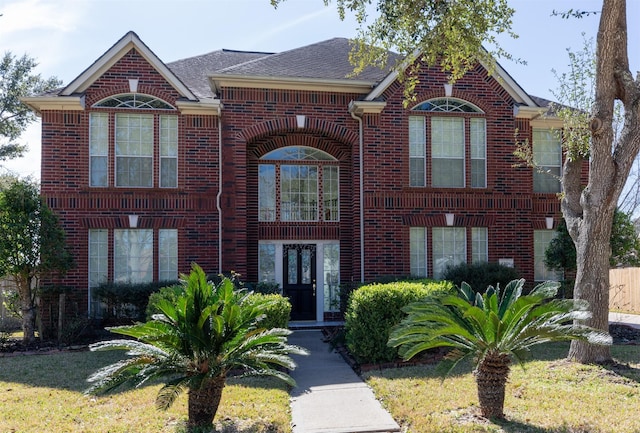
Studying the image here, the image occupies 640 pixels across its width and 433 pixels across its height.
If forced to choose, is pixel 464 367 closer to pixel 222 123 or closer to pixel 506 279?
pixel 506 279

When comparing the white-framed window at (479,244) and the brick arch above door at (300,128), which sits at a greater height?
the brick arch above door at (300,128)

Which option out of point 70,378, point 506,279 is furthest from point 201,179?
point 506,279

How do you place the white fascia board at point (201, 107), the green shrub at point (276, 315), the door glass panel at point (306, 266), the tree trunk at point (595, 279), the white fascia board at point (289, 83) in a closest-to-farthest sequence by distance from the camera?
the tree trunk at point (595, 279) → the green shrub at point (276, 315) → the white fascia board at point (201, 107) → the white fascia board at point (289, 83) → the door glass panel at point (306, 266)

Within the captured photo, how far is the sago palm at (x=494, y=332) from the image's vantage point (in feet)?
20.5

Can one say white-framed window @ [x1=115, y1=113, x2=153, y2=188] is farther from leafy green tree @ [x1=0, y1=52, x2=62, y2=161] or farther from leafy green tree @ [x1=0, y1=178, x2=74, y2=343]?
leafy green tree @ [x1=0, y1=52, x2=62, y2=161]

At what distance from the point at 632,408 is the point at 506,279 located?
6349 mm

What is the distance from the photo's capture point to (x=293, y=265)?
14.8 meters

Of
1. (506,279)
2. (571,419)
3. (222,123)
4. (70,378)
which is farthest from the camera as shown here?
(222,123)

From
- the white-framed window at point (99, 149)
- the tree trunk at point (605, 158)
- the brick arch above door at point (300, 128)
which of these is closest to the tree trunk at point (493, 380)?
the tree trunk at point (605, 158)

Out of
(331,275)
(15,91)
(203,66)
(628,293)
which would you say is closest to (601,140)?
(331,275)

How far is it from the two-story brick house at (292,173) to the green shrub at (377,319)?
4250 mm

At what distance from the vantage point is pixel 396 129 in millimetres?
14180

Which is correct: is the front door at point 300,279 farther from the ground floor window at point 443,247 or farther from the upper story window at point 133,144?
the upper story window at point 133,144

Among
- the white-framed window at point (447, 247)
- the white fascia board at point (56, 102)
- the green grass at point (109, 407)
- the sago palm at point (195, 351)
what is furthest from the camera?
the white-framed window at point (447, 247)
